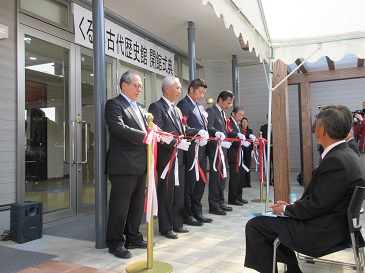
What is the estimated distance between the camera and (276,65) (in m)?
4.66

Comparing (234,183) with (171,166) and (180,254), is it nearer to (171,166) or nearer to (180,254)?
(171,166)

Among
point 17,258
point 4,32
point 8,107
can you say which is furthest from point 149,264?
point 4,32

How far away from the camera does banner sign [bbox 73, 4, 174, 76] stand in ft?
14.7

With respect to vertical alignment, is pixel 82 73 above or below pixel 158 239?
above

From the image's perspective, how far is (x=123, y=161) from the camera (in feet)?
9.30

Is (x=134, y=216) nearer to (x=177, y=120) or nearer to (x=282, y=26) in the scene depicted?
(x=177, y=120)

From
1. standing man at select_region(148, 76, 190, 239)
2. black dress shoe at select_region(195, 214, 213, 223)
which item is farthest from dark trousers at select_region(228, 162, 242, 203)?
standing man at select_region(148, 76, 190, 239)

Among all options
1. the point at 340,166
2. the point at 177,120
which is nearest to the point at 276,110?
the point at 177,120

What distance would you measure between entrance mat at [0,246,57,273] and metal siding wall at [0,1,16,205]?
0.80m

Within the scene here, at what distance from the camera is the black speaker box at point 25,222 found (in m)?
3.25

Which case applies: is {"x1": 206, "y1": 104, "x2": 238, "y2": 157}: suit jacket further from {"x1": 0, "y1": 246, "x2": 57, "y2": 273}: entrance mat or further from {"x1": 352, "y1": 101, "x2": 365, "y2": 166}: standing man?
{"x1": 352, "y1": 101, "x2": 365, "y2": 166}: standing man

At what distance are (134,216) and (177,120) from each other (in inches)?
44.1

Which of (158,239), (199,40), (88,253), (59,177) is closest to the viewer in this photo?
(88,253)

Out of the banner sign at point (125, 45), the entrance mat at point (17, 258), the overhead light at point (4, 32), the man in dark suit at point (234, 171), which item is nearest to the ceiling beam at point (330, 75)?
the man in dark suit at point (234, 171)
